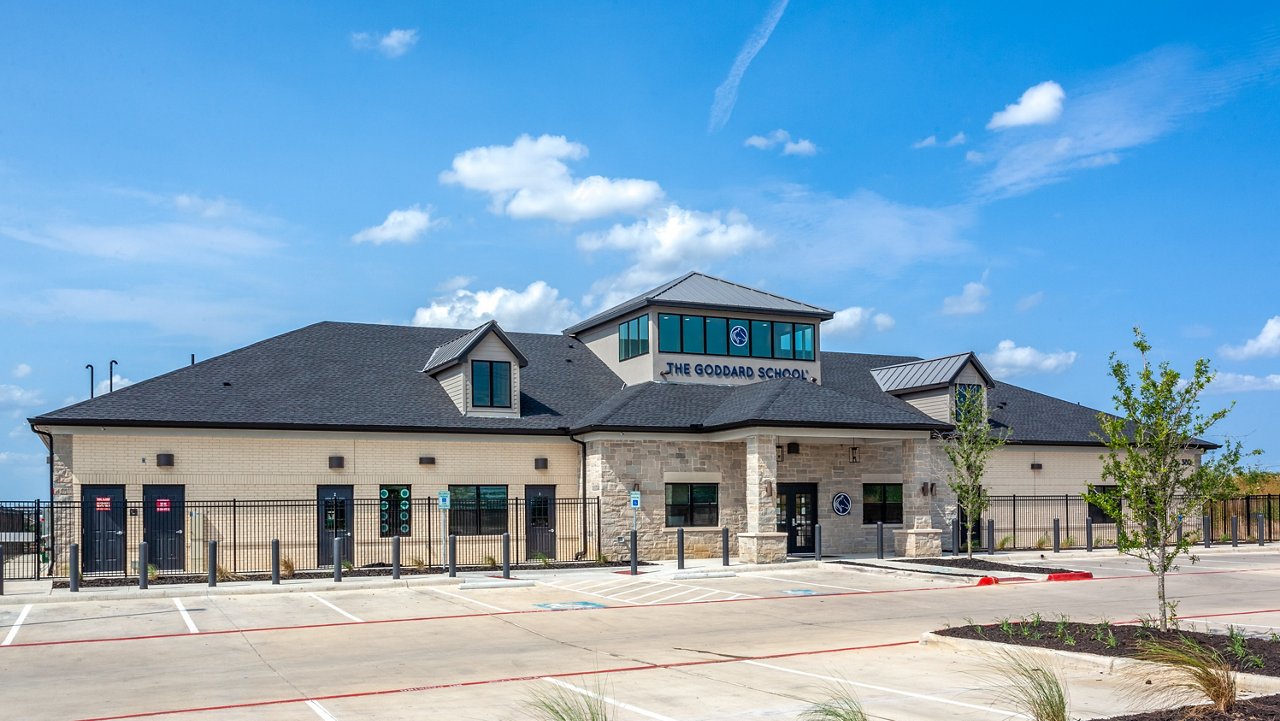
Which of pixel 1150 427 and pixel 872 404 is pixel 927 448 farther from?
pixel 1150 427

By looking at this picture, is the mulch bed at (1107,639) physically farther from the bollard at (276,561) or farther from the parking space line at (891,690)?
the bollard at (276,561)

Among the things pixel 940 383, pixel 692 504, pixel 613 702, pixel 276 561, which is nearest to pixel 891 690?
pixel 613 702

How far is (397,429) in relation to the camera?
30.6 meters

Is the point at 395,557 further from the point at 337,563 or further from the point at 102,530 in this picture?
the point at 102,530

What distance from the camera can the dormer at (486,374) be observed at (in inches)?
1276

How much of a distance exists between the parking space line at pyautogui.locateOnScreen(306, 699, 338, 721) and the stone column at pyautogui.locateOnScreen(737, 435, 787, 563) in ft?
62.1

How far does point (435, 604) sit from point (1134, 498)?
41.9 feet

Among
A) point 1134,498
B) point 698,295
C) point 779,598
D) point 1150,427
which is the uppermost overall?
point 698,295

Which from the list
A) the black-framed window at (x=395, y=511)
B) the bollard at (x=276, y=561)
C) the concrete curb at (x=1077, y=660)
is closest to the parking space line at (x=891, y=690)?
the concrete curb at (x=1077, y=660)

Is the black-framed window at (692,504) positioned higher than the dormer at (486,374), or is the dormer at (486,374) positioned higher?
the dormer at (486,374)

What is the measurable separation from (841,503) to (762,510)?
4.82 metres

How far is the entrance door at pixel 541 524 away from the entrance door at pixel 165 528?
29.7ft

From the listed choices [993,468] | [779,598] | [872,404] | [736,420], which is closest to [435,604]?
[779,598]

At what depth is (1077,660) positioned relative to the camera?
13.3 meters
